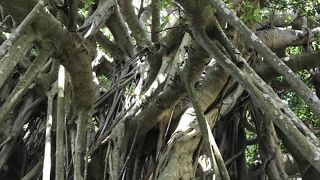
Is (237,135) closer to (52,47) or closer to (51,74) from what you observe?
(51,74)

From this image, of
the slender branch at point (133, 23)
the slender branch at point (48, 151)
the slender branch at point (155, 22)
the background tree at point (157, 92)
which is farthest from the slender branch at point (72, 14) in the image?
the slender branch at point (133, 23)

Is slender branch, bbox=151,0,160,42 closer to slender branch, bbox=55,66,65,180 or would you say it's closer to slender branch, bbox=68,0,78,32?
slender branch, bbox=55,66,65,180

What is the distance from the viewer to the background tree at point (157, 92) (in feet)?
5.57

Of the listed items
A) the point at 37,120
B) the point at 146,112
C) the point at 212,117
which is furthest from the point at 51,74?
the point at 212,117

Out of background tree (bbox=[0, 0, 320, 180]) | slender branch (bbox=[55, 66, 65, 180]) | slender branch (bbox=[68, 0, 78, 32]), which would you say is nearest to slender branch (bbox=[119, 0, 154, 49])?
background tree (bbox=[0, 0, 320, 180])

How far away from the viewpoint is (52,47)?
1.97 meters

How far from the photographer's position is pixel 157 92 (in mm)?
2594

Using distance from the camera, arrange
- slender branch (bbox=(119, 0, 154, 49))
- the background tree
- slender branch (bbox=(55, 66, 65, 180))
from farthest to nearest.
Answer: slender branch (bbox=(119, 0, 154, 49)) → slender branch (bbox=(55, 66, 65, 180)) → the background tree

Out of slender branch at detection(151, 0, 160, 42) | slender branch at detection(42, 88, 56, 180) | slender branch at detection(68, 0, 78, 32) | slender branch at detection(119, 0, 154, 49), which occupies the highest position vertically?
slender branch at detection(119, 0, 154, 49)

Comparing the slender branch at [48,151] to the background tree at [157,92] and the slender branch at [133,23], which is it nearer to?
the background tree at [157,92]

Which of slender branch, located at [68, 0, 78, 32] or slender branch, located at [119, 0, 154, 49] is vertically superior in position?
slender branch, located at [119, 0, 154, 49]

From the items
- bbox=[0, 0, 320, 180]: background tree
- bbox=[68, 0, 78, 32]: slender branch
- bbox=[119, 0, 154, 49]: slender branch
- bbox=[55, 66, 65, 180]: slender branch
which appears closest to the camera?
bbox=[0, 0, 320, 180]: background tree

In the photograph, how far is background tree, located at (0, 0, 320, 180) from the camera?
1.70 m

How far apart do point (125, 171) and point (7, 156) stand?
2.62ft
